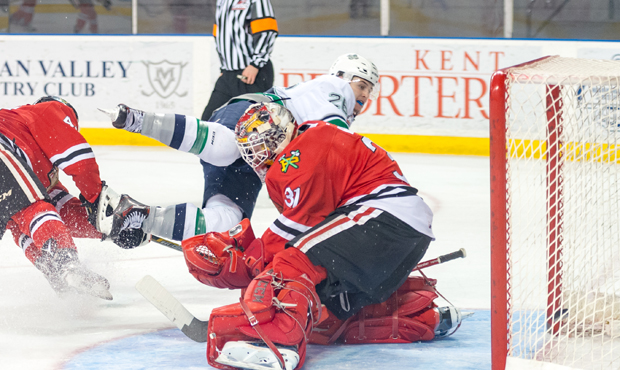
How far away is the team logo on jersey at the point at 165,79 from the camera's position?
6234 millimetres

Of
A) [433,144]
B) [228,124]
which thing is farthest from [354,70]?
[433,144]

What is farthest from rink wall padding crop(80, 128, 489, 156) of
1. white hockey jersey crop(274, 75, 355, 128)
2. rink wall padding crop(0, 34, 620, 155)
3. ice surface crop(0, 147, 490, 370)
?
white hockey jersey crop(274, 75, 355, 128)

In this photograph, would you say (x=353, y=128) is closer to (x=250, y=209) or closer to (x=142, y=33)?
(x=142, y=33)

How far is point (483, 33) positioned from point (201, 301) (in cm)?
431

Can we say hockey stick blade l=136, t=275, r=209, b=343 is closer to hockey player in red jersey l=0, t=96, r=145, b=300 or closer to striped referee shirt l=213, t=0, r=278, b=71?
hockey player in red jersey l=0, t=96, r=145, b=300

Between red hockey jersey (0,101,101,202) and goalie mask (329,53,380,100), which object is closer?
red hockey jersey (0,101,101,202)

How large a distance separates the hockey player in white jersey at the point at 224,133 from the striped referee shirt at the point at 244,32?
5.93 feet

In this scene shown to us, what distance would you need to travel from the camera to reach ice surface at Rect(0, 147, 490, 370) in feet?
6.23

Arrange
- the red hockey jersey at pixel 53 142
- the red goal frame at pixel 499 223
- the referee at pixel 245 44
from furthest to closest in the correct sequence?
1. the referee at pixel 245 44
2. the red hockey jersey at pixel 53 142
3. the red goal frame at pixel 499 223

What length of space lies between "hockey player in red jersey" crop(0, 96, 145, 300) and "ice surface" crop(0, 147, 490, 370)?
12cm

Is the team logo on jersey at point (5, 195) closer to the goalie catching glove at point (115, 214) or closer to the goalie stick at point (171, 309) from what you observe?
the goalie catching glove at point (115, 214)

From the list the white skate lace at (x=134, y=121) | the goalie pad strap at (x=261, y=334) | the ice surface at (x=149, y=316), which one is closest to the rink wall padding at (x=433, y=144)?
the ice surface at (x=149, y=316)

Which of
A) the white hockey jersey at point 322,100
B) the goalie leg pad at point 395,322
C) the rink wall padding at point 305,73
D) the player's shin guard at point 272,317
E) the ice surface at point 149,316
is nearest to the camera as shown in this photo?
the player's shin guard at point 272,317

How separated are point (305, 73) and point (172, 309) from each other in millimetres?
4204
